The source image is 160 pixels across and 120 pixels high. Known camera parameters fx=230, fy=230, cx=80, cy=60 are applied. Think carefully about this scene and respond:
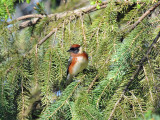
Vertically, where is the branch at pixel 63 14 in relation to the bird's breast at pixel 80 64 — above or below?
above

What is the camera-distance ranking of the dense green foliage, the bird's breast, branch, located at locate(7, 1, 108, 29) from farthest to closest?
1. the bird's breast
2. branch, located at locate(7, 1, 108, 29)
3. the dense green foliage

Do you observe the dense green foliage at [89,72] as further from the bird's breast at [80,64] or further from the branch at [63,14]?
the bird's breast at [80,64]

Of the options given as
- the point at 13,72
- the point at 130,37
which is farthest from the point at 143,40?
the point at 13,72

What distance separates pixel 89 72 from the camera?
2.10 meters

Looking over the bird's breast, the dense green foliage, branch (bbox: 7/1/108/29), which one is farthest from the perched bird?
branch (bbox: 7/1/108/29)

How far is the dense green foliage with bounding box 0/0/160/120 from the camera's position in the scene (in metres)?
1.61

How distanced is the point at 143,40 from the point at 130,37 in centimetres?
11

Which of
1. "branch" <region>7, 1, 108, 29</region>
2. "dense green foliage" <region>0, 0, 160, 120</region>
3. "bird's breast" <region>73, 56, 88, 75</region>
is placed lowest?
"bird's breast" <region>73, 56, 88, 75</region>

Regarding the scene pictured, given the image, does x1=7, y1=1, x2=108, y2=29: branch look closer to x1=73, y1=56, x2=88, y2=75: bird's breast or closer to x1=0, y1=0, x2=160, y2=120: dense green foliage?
x1=0, y1=0, x2=160, y2=120: dense green foliage

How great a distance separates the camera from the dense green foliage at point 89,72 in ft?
5.28

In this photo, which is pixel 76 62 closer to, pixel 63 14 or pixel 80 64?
pixel 80 64

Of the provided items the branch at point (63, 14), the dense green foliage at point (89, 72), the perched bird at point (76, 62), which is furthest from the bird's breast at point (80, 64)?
the branch at point (63, 14)

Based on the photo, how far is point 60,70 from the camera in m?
2.08

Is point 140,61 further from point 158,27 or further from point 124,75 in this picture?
point 158,27
